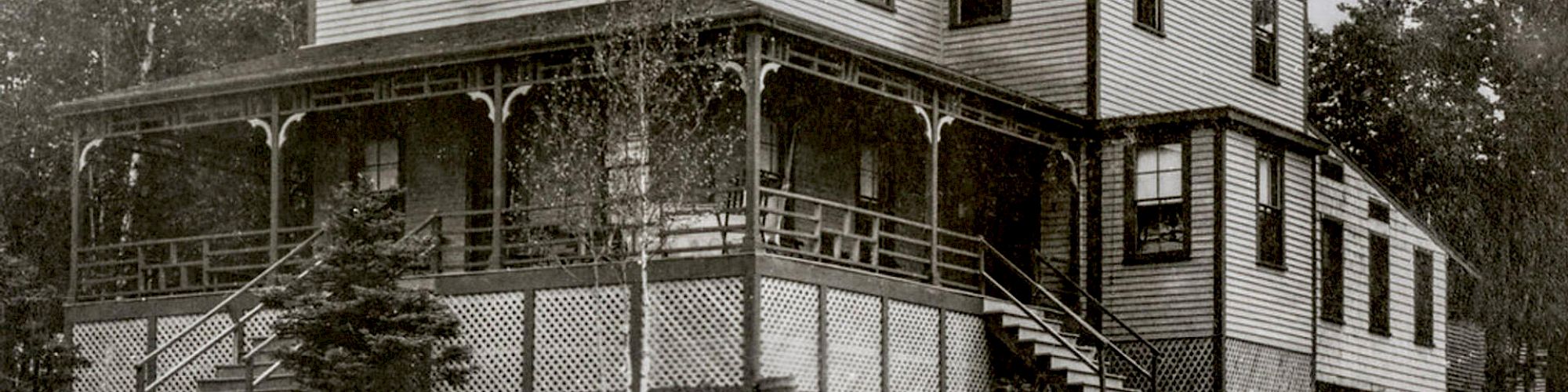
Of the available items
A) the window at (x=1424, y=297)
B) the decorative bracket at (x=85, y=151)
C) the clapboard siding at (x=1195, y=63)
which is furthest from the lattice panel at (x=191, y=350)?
the window at (x=1424, y=297)

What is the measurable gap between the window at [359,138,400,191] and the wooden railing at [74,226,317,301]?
1.22m

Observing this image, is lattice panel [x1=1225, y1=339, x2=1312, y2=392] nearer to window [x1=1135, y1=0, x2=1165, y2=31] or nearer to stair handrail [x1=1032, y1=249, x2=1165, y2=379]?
stair handrail [x1=1032, y1=249, x2=1165, y2=379]

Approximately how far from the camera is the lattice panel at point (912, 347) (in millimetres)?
27031

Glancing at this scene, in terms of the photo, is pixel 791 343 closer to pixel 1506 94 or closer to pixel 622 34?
pixel 622 34

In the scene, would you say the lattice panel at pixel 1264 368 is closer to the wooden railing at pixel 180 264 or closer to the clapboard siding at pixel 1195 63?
the clapboard siding at pixel 1195 63

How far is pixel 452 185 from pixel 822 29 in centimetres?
680

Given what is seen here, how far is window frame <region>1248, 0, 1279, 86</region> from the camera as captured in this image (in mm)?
37031

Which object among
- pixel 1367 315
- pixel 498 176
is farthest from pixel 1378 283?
pixel 498 176

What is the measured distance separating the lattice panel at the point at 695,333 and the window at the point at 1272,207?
10342 millimetres

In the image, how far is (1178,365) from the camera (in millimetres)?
31609

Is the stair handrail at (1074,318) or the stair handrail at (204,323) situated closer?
the stair handrail at (204,323)

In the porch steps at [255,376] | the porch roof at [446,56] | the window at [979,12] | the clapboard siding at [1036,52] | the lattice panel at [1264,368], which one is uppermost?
the window at [979,12]

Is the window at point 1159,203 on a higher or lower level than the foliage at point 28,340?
higher

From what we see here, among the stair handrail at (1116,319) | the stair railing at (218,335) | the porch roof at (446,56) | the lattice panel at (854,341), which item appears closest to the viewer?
the lattice panel at (854,341)
